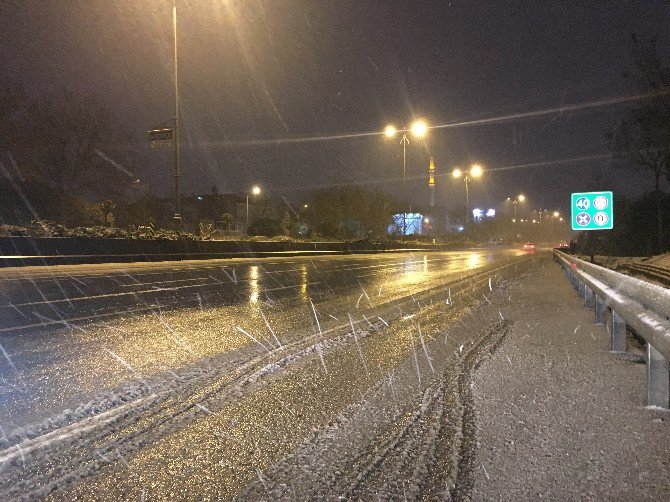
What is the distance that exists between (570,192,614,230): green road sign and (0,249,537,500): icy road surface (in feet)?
39.8

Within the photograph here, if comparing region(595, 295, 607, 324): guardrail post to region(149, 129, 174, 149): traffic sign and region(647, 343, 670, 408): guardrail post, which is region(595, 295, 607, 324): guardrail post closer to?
region(647, 343, 670, 408): guardrail post

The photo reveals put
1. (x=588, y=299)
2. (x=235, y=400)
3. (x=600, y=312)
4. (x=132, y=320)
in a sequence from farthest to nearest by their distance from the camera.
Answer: (x=588, y=299) → (x=600, y=312) → (x=132, y=320) → (x=235, y=400)

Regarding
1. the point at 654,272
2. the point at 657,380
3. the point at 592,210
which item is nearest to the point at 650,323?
the point at 657,380

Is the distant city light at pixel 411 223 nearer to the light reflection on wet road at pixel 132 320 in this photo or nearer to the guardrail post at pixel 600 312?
the light reflection on wet road at pixel 132 320

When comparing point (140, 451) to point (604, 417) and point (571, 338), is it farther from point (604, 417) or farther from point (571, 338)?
point (571, 338)

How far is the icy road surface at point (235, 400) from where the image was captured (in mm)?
3537

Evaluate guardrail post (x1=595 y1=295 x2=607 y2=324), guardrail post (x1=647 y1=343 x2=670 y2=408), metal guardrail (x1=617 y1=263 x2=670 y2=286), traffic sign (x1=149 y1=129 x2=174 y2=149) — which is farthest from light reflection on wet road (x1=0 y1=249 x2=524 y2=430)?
traffic sign (x1=149 y1=129 x2=174 y2=149)

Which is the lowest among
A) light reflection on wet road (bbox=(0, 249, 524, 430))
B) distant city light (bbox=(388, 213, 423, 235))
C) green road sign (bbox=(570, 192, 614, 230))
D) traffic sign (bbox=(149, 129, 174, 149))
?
light reflection on wet road (bbox=(0, 249, 524, 430))

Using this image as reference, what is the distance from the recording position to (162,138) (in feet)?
91.0

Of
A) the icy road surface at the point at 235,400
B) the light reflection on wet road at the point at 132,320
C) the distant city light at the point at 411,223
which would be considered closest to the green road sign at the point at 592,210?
the light reflection on wet road at the point at 132,320

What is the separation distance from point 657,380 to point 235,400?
3640mm

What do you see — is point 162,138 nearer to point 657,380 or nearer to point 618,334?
point 618,334

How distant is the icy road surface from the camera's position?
3537mm

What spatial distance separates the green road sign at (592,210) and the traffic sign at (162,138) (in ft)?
59.5
